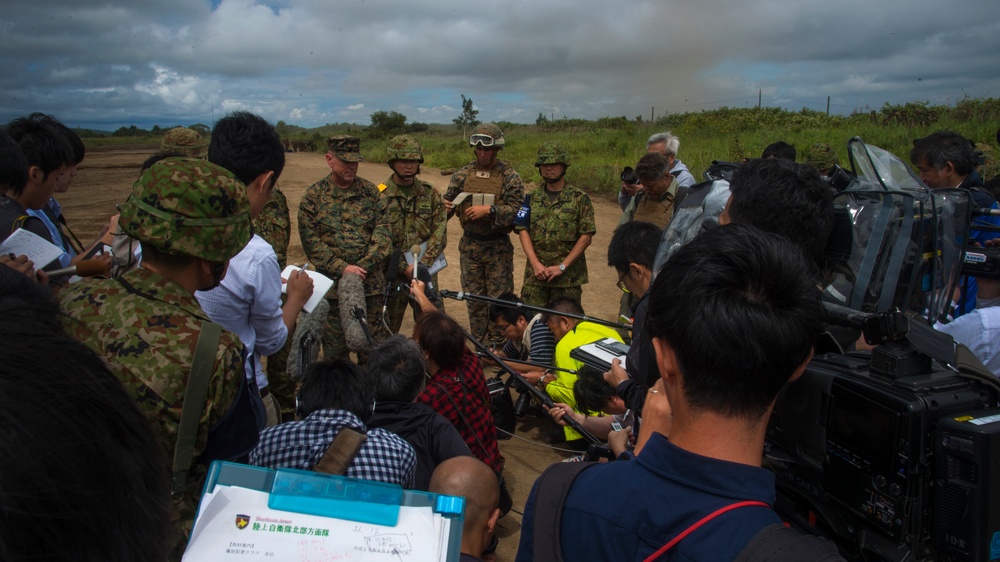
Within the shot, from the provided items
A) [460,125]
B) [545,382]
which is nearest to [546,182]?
[545,382]

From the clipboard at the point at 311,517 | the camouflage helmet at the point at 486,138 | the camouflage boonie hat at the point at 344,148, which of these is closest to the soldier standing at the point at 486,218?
the camouflage helmet at the point at 486,138

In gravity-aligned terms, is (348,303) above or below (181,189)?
below

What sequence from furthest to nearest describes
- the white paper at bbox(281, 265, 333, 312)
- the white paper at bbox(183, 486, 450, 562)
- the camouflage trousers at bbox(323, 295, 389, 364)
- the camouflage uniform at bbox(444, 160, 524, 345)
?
1. the camouflage uniform at bbox(444, 160, 524, 345)
2. the camouflage trousers at bbox(323, 295, 389, 364)
3. the white paper at bbox(281, 265, 333, 312)
4. the white paper at bbox(183, 486, 450, 562)

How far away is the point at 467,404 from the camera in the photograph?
336 centimetres

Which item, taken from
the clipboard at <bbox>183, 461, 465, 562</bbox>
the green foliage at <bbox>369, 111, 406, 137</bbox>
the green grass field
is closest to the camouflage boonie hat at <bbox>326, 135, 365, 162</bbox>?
the clipboard at <bbox>183, 461, 465, 562</bbox>

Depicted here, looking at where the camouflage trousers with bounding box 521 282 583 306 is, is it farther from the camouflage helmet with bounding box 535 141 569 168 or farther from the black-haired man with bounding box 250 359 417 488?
the black-haired man with bounding box 250 359 417 488

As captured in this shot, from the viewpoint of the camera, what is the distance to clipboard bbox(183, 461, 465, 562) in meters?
Answer: 1.17

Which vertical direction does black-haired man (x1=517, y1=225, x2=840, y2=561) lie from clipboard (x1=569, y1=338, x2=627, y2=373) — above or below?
above

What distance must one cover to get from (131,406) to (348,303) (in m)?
3.88

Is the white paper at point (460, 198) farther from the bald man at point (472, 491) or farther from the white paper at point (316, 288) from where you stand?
the bald man at point (472, 491)

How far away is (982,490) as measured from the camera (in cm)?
118

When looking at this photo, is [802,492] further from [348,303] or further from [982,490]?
[348,303]

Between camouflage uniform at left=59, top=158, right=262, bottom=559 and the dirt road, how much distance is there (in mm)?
2074

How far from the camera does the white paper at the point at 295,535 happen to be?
1161mm
